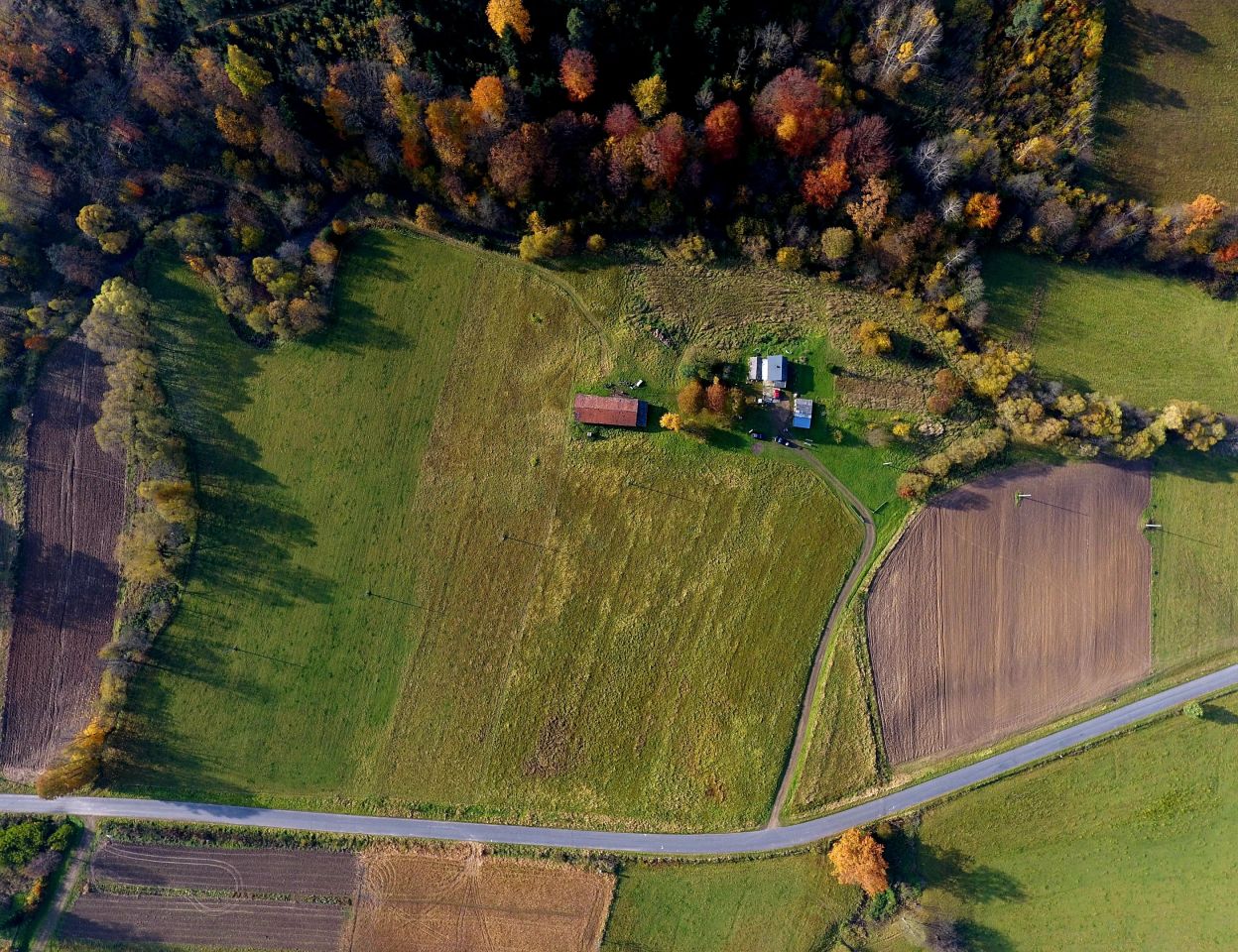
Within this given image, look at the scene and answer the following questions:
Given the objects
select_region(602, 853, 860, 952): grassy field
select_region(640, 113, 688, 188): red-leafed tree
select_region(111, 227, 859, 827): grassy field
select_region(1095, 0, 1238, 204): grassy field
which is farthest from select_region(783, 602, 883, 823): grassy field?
select_region(1095, 0, 1238, 204): grassy field

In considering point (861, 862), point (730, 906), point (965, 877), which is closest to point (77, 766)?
point (730, 906)

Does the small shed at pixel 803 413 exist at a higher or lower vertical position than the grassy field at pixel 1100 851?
higher

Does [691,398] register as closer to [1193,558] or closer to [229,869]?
[1193,558]

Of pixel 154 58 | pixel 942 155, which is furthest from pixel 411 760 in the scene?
pixel 942 155

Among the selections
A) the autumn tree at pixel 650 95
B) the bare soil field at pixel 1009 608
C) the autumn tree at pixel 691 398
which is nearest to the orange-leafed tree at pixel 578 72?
the autumn tree at pixel 650 95

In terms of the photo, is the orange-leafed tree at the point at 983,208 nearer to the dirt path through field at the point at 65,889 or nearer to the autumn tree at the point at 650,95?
the autumn tree at the point at 650,95

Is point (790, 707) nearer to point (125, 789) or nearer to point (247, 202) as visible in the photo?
point (125, 789)

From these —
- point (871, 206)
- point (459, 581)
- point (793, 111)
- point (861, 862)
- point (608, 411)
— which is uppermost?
point (793, 111)
